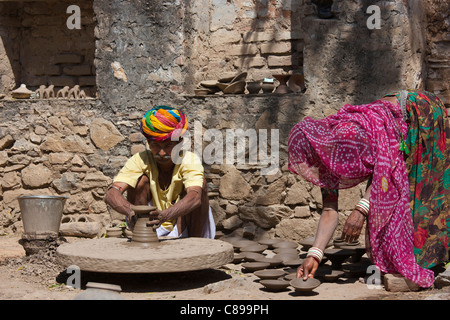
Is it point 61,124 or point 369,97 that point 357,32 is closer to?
point 369,97

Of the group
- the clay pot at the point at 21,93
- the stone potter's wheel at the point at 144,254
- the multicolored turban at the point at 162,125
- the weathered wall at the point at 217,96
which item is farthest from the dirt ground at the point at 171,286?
the clay pot at the point at 21,93

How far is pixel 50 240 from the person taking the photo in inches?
194

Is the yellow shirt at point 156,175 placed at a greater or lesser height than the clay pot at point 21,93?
lesser

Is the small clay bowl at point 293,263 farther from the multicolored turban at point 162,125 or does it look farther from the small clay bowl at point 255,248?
the multicolored turban at point 162,125

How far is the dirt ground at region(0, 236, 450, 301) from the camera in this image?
145 inches

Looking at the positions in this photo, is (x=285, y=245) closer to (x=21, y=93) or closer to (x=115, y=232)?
(x=115, y=232)

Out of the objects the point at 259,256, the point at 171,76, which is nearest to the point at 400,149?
Answer: the point at 259,256

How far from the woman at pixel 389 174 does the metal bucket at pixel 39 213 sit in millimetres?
2481

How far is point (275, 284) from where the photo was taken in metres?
3.78

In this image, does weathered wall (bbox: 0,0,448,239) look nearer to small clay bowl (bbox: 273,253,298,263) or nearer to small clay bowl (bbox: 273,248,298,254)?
small clay bowl (bbox: 273,248,298,254)

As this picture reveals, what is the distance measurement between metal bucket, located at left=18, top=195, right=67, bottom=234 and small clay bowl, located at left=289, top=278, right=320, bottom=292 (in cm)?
259

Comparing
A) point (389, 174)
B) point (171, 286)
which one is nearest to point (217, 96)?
point (171, 286)

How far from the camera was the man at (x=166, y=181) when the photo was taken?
4438mm

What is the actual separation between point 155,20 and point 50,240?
7.88 feet
